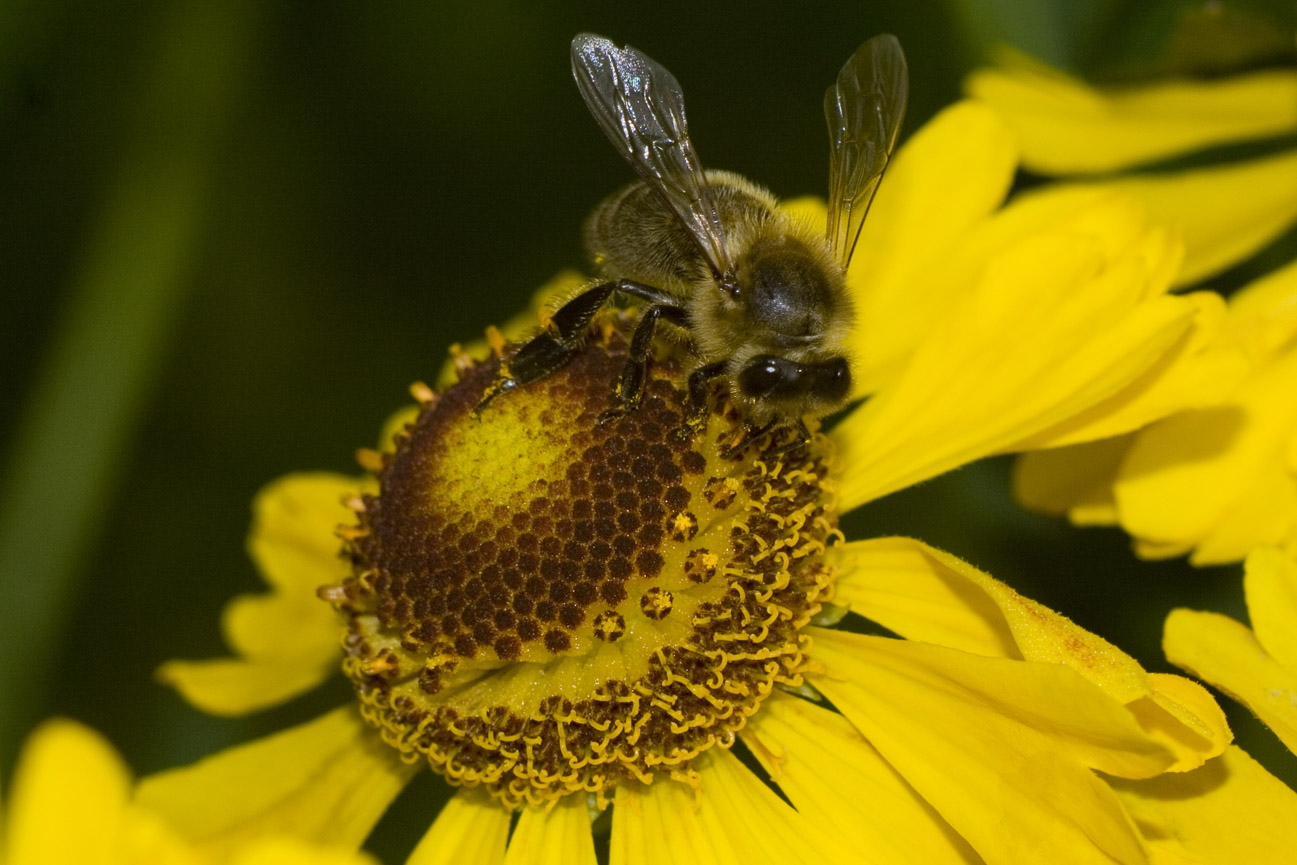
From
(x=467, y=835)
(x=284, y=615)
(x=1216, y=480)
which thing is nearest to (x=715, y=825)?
(x=467, y=835)

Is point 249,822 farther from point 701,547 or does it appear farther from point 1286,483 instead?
point 1286,483

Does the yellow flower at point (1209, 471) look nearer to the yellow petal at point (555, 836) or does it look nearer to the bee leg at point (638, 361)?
the bee leg at point (638, 361)

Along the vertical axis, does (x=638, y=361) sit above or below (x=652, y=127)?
below

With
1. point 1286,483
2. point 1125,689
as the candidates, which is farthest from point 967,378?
point 1125,689

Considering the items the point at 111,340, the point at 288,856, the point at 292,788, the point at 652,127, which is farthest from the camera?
the point at 111,340

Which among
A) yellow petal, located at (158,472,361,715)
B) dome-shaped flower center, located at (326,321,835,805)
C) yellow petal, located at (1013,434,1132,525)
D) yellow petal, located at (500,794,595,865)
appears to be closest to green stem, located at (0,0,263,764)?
yellow petal, located at (158,472,361,715)

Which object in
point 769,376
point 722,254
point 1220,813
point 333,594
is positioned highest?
point 722,254

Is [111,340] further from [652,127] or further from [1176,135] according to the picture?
[1176,135]
